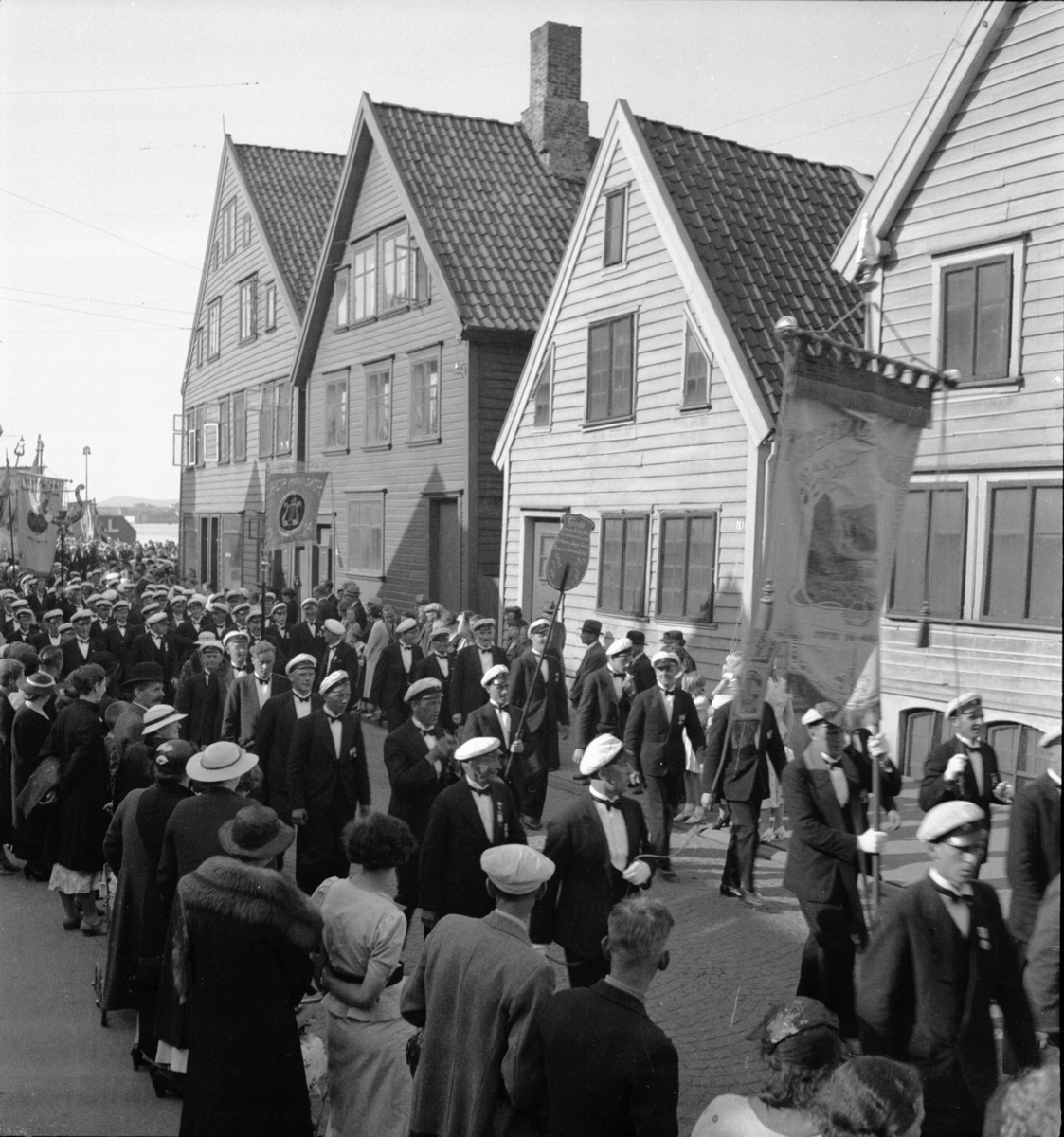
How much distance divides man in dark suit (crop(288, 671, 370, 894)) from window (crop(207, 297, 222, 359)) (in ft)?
89.6

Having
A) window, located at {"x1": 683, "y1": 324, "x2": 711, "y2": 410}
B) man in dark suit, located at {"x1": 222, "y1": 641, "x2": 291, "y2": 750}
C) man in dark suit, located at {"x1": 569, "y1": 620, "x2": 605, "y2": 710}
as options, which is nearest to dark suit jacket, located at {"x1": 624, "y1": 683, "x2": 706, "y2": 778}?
man in dark suit, located at {"x1": 569, "y1": 620, "x2": 605, "y2": 710}

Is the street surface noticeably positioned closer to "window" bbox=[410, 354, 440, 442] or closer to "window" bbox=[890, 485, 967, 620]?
"window" bbox=[890, 485, 967, 620]

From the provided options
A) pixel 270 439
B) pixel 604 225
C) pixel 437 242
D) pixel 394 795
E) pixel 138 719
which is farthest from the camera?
pixel 270 439

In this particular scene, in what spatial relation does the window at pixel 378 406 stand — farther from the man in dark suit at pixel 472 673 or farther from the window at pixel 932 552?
the window at pixel 932 552

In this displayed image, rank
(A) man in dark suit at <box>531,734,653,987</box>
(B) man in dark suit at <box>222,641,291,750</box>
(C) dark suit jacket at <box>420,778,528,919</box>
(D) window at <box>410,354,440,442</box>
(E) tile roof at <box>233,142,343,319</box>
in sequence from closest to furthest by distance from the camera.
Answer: (A) man in dark suit at <box>531,734,653,987</box>, (C) dark suit jacket at <box>420,778,528,919</box>, (B) man in dark suit at <box>222,641,291,750</box>, (D) window at <box>410,354,440,442</box>, (E) tile roof at <box>233,142,343,319</box>

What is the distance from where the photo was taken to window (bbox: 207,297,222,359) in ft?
109

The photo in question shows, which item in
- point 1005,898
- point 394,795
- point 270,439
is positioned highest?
point 270,439

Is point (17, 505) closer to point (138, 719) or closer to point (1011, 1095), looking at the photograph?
point (138, 719)

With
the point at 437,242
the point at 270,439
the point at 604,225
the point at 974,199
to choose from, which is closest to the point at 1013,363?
the point at 974,199

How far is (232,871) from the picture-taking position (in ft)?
14.5

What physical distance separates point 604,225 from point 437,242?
507 cm

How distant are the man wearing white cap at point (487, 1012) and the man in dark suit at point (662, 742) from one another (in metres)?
5.31

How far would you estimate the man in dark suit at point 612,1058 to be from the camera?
3521mm

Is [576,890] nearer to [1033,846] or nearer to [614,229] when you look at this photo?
[1033,846]
